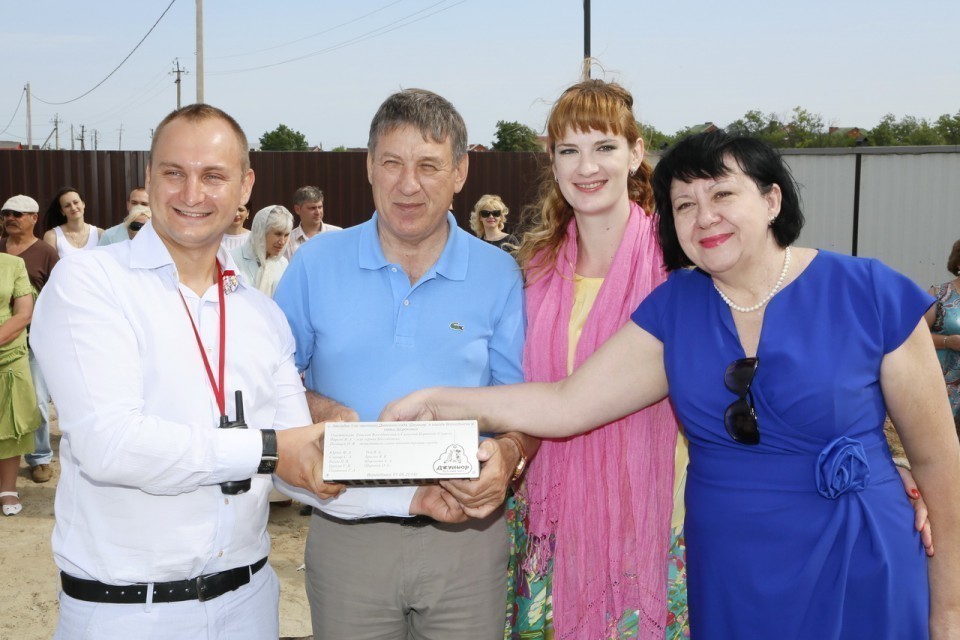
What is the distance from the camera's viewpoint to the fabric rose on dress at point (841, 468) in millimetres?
2156

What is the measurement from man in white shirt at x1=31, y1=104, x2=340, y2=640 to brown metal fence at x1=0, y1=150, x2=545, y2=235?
446 inches

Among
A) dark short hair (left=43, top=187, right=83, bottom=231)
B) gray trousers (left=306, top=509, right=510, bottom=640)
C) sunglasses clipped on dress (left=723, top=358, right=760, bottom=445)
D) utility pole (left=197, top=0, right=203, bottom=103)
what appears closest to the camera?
sunglasses clipped on dress (left=723, top=358, right=760, bottom=445)

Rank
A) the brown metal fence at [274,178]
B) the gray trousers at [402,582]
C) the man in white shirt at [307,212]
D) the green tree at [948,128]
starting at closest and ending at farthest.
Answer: the gray trousers at [402,582]
the man in white shirt at [307,212]
the brown metal fence at [274,178]
the green tree at [948,128]

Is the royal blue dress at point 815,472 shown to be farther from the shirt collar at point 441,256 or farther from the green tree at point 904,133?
the green tree at point 904,133

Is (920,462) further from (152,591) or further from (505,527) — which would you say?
(152,591)

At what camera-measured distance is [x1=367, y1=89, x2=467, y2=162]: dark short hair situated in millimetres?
2670

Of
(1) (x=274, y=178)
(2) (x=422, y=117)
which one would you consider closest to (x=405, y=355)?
(2) (x=422, y=117)

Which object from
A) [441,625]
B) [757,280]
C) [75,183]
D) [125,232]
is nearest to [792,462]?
[757,280]

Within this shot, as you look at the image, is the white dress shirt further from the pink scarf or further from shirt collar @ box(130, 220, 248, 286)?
the pink scarf

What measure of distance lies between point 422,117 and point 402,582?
144cm

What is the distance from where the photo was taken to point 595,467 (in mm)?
2881

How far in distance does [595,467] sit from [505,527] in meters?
0.37

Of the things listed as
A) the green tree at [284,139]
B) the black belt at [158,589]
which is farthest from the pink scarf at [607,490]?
the green tree at [284,139]

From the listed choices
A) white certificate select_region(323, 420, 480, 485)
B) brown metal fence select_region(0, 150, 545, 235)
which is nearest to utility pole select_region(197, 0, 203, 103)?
brown metal fence select_region(0, 150, 545, 235)
